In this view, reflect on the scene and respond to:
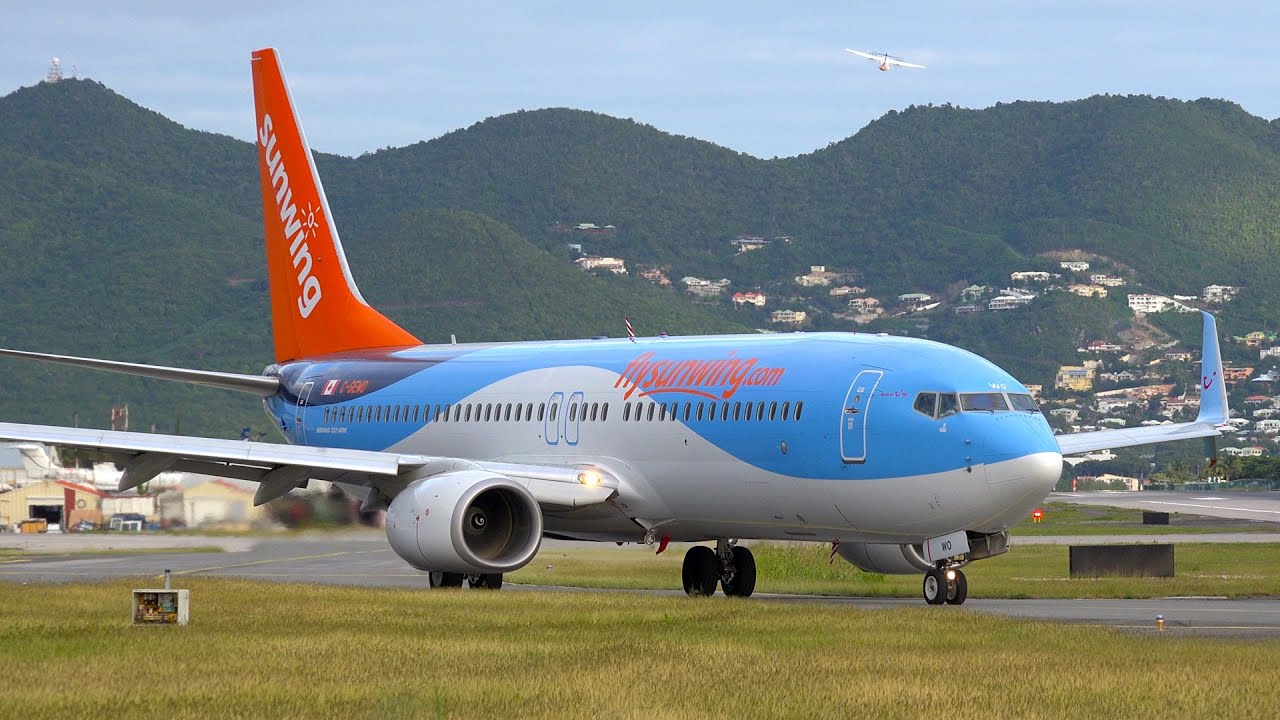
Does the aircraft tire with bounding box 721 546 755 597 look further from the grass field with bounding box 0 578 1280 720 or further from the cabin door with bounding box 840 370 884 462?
the grass field with bounding box 0 578 1280 720

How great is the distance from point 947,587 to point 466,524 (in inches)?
277

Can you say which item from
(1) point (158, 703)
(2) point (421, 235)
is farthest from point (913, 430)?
(2) point (421, 235)

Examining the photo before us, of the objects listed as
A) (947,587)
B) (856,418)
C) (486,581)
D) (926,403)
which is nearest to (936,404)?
(926,403)

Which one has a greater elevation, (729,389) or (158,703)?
(729,389)

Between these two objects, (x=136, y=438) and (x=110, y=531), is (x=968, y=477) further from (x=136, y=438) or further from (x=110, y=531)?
(x=110, y=531)

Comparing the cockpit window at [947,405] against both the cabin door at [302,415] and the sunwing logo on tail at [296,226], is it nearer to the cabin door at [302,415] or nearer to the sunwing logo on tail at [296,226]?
the cabin door at [302,415]

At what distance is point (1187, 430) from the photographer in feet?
112

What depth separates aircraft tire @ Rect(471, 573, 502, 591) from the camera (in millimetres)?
29219

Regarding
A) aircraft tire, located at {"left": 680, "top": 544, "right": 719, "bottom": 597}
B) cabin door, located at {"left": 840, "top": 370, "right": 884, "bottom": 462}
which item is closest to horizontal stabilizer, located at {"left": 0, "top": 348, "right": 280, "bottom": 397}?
aircraft tire, located at {"left": 680, "top": 544, "right": 719, "bottom": 597}

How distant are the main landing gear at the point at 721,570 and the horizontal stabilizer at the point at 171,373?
866cm

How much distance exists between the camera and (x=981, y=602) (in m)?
28.0

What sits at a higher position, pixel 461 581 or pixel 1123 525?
pixel 1123 525

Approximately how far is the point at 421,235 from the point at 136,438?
145036mm

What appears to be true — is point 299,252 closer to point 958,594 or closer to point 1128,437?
point 1128,437
